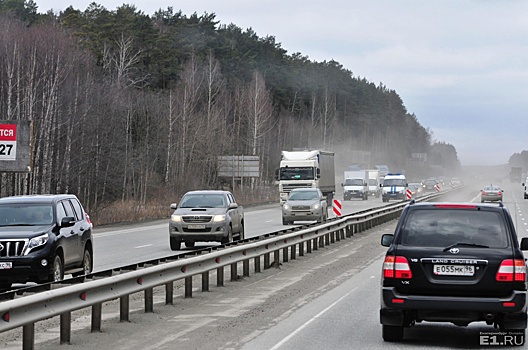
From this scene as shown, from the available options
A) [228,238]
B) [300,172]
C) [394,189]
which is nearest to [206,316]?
[228,238]

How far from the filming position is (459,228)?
426 inches

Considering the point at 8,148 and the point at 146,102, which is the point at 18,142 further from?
the point at 146,102

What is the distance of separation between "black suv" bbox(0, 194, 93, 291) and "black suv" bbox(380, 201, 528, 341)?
708 centimetres

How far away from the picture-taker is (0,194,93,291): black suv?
1591 centimetres

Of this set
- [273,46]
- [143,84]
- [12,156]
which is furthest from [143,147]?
[273,46]

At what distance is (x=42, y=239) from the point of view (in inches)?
637

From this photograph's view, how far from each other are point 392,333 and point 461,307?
1.07 meters

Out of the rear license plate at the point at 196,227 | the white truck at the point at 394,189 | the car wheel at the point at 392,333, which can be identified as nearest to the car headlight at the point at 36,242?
the car wheel at the point at 392,333

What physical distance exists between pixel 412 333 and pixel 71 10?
9686 cm

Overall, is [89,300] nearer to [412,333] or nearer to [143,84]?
[412,333]

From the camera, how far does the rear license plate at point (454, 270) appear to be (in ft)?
34.6

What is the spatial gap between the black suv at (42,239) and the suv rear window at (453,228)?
731cm

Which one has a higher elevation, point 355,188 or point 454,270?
point 355,188

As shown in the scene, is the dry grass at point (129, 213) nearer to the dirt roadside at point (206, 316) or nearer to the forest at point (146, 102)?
the forest at point (146, 102)
